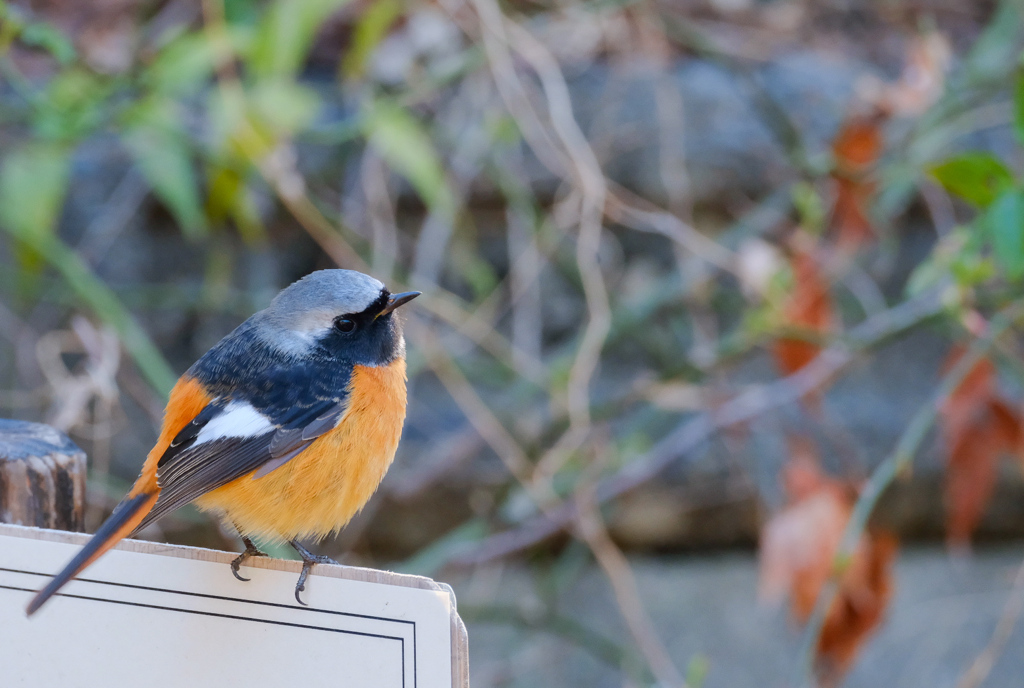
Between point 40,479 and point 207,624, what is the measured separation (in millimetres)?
421

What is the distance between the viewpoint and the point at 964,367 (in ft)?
7.92

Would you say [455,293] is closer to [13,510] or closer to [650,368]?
[650,368]

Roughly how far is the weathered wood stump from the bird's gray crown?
0.39 m

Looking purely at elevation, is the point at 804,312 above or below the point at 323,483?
above

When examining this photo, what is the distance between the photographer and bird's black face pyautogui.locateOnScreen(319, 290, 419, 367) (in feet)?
5.66

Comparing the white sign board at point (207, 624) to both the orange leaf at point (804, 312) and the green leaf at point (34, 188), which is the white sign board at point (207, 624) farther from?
the orange leaf at point (804, 312)

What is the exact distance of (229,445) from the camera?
153 cm

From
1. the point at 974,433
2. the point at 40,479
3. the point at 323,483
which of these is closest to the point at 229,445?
the point at 323,483

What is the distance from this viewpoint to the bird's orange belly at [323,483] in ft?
5.25

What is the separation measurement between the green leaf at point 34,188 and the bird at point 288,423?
3.94 feet

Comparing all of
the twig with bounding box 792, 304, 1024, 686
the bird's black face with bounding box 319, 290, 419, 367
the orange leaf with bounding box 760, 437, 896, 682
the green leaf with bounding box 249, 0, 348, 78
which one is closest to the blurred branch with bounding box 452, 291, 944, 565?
the twig with bounding box 792, 304, 1024, 686

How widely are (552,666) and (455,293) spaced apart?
1.43 meters

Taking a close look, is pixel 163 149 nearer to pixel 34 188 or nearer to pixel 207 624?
pixel 34 188

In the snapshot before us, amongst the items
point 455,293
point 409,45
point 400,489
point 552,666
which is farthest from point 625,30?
point 552,666
